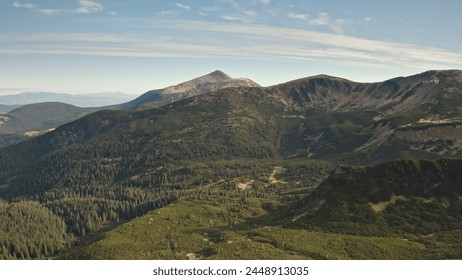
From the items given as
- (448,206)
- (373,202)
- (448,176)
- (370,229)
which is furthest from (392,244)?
(448,176)

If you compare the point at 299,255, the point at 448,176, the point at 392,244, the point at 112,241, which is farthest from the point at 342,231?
the point at 112,241

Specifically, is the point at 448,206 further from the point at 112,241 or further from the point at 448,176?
the point at 112,241

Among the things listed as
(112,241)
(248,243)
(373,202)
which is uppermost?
(373,202)

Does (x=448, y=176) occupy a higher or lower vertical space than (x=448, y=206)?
higher

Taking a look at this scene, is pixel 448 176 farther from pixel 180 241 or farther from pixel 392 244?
pixel 180 241

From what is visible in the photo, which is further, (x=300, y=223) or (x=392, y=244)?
(x=300, y=223)
